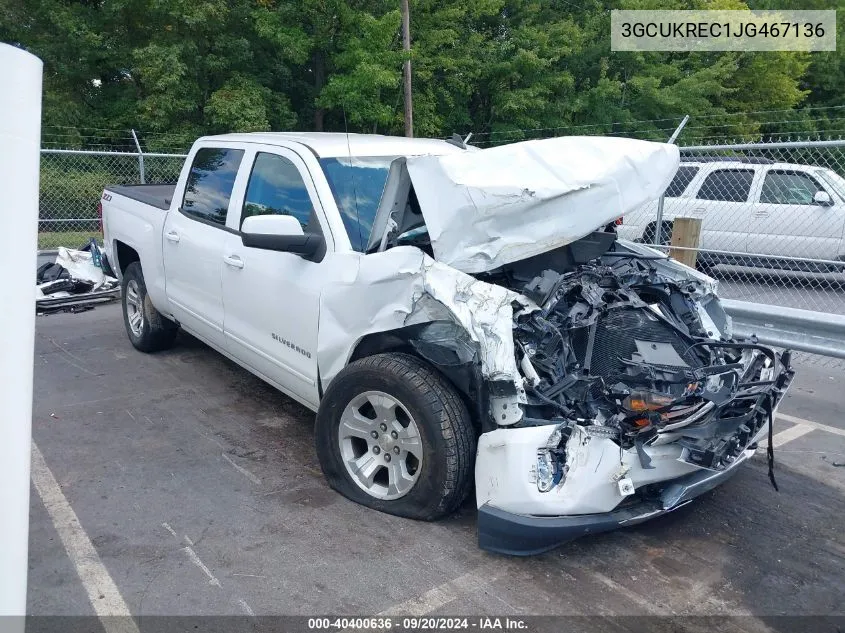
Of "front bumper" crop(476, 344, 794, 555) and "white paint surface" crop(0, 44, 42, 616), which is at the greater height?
"white paint surface" crop(0, 44, 42, 616)

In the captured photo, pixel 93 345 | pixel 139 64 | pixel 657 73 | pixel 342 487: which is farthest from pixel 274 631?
pixel 657 73

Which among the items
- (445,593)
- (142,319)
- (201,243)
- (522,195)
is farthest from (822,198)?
(445,593)

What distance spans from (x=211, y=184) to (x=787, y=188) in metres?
8.17

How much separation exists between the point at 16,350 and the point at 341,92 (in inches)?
839

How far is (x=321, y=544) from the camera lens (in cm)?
350

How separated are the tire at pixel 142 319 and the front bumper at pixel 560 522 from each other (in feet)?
13.4

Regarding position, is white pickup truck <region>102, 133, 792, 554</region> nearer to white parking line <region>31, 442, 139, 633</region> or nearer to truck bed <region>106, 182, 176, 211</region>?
white parking line <region>31, 442, 139, 633</region>

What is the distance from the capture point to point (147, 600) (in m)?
3.07

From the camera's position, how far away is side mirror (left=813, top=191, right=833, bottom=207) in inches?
390

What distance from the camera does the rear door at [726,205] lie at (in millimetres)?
10344

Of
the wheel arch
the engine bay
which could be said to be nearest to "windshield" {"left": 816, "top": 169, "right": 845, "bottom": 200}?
the engine bay

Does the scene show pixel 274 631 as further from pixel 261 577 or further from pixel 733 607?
pixel 733 607

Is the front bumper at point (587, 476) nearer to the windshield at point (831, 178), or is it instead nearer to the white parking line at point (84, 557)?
the white parking line at point (84, 557)

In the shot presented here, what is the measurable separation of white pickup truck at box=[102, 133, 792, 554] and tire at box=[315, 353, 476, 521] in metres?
0.01
